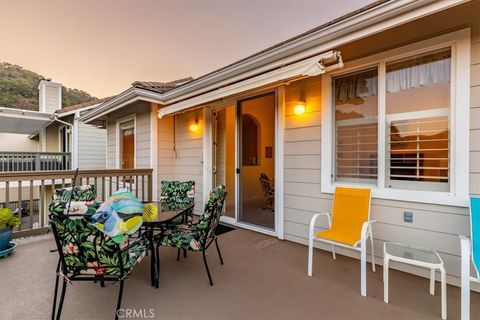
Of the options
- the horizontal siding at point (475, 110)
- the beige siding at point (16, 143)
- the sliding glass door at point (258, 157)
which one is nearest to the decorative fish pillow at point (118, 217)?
the horizontal siding at point (475, 110)

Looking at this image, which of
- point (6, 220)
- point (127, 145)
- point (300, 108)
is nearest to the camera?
point (6, 220)

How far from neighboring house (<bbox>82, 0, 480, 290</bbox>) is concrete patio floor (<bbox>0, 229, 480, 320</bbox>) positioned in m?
0.55

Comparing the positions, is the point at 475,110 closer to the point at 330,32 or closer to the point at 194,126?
the point at 330,32

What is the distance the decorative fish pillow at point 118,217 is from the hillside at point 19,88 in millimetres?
15509

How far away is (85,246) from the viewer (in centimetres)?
159


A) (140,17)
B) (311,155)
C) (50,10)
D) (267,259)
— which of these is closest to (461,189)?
(311,155)

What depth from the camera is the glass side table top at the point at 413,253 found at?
6.20 ft

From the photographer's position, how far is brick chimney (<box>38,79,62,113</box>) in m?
10.6

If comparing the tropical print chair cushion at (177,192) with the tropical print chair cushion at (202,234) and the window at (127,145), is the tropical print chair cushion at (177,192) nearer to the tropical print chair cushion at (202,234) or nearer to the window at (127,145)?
the tropical print chair cushion at (202,234)

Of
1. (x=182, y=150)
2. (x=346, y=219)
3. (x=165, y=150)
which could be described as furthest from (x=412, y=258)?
(x=165, y=150)

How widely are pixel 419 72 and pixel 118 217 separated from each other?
331 centimetres

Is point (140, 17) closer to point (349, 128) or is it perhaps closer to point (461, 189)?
point (349, 128)

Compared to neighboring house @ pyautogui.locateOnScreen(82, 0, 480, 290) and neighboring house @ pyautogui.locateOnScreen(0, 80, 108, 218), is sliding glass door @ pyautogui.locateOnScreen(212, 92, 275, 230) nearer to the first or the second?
neighboring house @ pyautogui.locateOnScreen(82, 0, 480, 290)

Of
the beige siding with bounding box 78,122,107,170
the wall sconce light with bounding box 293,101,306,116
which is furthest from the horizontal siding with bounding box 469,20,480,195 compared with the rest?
the beige siding with bounding box 78,122,107,170
